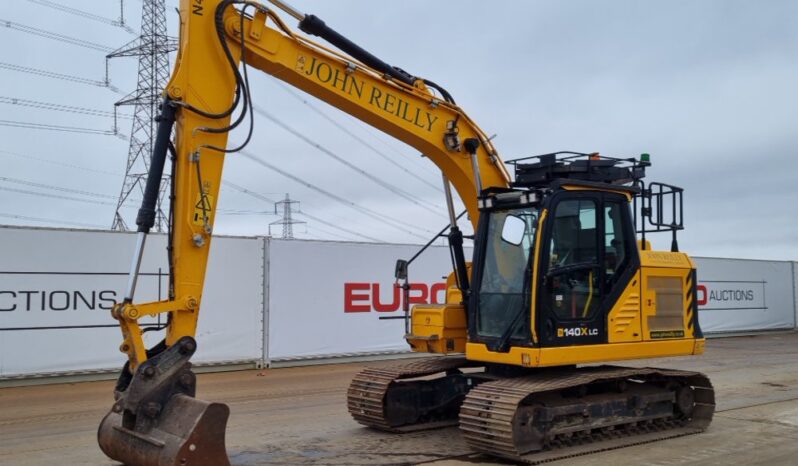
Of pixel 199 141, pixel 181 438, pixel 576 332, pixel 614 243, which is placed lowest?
pixel 181 438

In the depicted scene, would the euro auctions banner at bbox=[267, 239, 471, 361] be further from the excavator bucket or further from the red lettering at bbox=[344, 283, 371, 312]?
the excavator bucket

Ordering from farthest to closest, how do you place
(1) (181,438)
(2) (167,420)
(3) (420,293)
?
1. (3) (420,293)
2. (2) (167,420)
3. (1) (181,438)

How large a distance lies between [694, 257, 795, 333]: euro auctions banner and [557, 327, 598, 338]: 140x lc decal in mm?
15013

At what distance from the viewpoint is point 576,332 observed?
7289 mm

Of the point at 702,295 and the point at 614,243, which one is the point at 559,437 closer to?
the point at 614,243

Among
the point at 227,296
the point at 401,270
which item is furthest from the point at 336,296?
the point at 401,270

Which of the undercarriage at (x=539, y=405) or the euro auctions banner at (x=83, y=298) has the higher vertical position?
the euro auctions banner at (x=83, y=298)

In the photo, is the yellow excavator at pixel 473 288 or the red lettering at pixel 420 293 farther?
the red lettering at pixel 420 293

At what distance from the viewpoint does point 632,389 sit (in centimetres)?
809

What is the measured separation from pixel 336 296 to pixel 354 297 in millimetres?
449

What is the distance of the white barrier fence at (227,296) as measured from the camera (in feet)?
39.9

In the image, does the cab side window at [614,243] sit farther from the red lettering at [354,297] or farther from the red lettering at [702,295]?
A: the red lettering at [702,295]

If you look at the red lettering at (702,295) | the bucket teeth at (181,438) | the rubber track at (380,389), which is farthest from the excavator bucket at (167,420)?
the red lettering at (702,295)

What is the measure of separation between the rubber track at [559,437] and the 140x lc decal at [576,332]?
419mm
